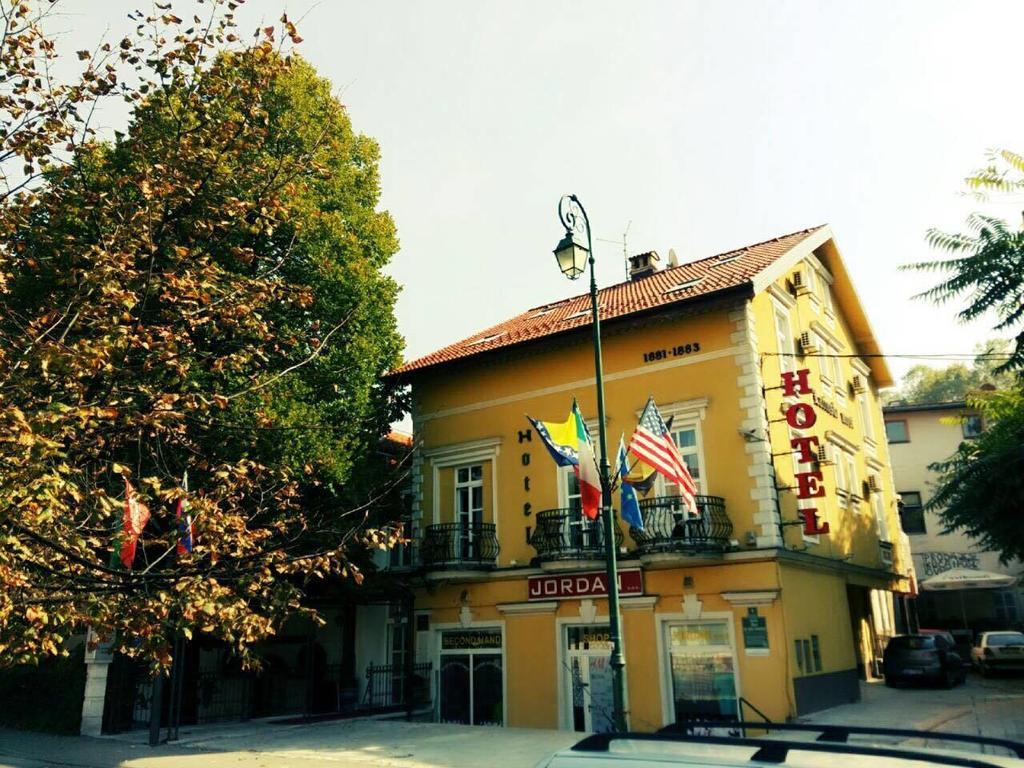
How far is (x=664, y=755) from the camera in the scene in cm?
316

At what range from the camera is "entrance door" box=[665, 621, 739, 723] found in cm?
1605

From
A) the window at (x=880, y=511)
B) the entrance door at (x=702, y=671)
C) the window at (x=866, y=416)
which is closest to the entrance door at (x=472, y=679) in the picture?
the entrance door at (x=702, y=671)

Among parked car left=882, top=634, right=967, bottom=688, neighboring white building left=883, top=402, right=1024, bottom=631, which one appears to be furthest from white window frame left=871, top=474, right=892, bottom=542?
neighboring white building left=883, top=402, right=1024, bottom=631

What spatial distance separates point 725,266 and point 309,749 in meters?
14.8

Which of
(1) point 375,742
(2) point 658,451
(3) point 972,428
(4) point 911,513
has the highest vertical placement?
(3) point 972,428

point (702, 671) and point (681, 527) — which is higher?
point (681, 527)

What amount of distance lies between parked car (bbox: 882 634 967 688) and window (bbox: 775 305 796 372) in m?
9.17

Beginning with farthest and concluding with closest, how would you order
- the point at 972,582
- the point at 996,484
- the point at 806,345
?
the point at 972,582, the point at 806,345, the point at 996,484

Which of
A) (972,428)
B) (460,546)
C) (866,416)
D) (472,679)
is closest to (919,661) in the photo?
(866,416)

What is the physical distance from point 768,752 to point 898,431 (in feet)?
137

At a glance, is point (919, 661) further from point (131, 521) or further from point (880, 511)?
point (131, 521)

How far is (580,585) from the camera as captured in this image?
18078 millimetres

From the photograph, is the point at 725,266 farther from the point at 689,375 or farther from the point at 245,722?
the point at 245,722

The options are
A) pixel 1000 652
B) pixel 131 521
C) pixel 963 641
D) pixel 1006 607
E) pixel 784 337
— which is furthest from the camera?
pixel 1006 607
